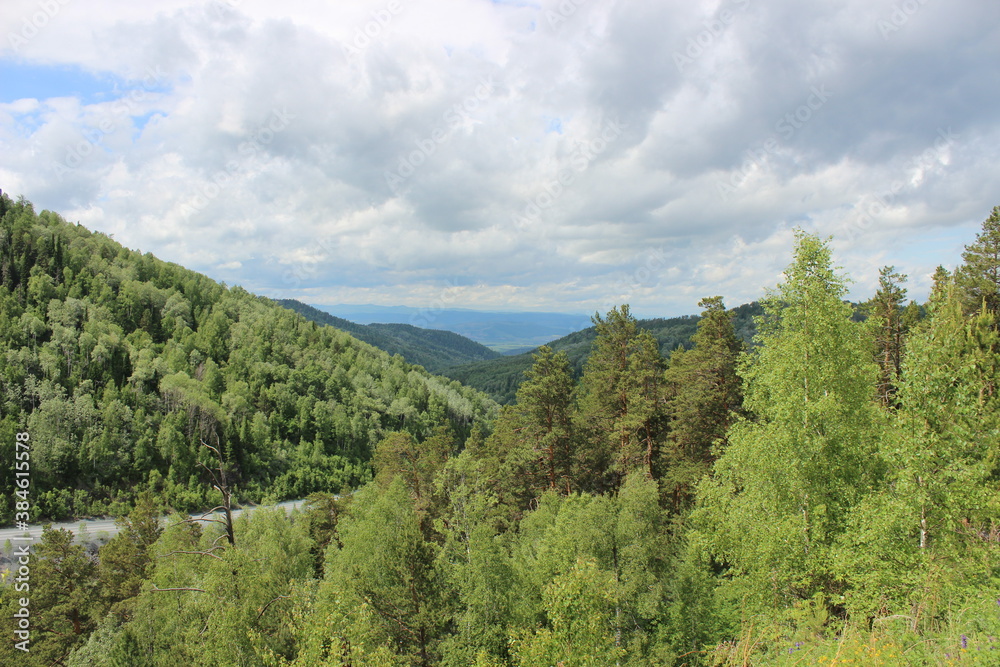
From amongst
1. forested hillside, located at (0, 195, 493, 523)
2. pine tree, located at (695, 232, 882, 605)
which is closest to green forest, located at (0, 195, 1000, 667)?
pine tree, located at (695, 232, 882, 605)

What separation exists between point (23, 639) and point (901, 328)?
54.3 metres

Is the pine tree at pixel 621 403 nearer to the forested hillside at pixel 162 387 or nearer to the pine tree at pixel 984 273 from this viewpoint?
the pine tree at pixel 984 273

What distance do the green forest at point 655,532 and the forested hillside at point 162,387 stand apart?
40692 millimetres

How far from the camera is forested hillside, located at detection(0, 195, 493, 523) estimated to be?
73756 millimetres

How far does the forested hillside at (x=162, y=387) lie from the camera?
242 feet

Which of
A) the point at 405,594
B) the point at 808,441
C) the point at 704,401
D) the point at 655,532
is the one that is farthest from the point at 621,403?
the point at 808,441

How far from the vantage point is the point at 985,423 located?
10.8m

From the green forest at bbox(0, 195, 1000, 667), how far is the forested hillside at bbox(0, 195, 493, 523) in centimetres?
4069

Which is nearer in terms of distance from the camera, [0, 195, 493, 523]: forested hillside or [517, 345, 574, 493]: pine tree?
[517, 345, 574, 493]: pine tree

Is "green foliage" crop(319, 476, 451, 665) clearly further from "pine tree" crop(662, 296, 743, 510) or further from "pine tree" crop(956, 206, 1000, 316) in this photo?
"pine tree" crop(956, 206, 1000, 316)

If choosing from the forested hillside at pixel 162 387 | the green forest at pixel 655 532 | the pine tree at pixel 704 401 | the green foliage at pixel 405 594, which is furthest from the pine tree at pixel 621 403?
the forested hillside at pixel 162 387

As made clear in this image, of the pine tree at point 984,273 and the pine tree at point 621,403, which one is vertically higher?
the pine tree at point 984,273

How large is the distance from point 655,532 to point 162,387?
89.8 meters

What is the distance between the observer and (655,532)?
21953 millimetres
